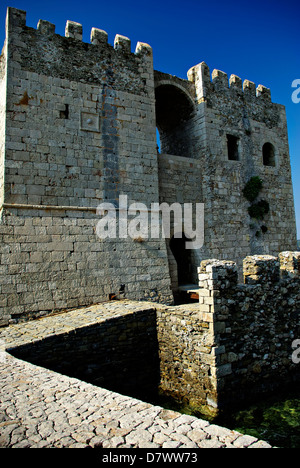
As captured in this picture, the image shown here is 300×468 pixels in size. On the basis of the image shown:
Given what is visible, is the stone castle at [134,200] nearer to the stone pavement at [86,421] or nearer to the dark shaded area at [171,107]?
the dark shaded area at [171,107]

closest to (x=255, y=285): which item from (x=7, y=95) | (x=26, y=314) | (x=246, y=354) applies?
(x=246, y=354)

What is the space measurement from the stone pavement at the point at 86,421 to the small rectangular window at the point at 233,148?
10499 mm

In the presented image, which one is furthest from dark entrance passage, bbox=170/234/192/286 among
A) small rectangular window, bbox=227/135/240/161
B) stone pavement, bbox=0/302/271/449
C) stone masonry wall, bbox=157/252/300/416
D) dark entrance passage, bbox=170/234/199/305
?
stone pavement, bbox=0/302/271/449

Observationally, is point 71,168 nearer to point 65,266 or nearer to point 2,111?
point 2,111

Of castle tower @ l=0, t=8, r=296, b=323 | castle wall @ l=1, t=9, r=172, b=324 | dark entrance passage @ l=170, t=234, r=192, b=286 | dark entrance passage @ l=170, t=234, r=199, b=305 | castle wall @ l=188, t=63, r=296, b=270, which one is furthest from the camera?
castle wall @ l=188, t=63, r=296, b=270

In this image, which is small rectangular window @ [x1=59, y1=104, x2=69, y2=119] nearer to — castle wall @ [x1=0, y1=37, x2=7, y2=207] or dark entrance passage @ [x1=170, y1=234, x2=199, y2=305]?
castle wall @ [x1=0, y1=37, x2=7, y2=207]

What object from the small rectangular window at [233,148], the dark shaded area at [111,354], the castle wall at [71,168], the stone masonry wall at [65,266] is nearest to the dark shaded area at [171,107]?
the small rectangular window at [233,148]

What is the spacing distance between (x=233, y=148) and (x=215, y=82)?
95.3 inches

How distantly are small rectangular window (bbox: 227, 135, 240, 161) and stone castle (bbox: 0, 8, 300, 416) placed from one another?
17cm

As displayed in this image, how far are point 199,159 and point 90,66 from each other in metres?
4.53

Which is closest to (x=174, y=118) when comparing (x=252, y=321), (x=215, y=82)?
(x=215, y=82)

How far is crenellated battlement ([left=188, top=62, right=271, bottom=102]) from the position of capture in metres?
12.0

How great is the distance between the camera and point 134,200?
31.7ft
